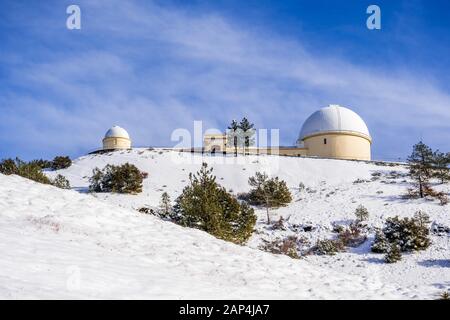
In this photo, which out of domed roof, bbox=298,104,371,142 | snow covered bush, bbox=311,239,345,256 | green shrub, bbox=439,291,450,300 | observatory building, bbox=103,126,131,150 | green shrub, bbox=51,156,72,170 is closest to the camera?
green shrub, bbox=439,291,450,300

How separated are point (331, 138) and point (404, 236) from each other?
1272 inches

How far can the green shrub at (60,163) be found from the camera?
46.3m

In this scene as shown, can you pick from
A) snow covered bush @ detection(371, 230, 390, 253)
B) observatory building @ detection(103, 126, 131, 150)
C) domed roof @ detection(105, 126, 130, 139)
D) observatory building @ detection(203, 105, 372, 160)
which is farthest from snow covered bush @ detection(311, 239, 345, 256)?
domed roof @ detection(105, 126, 130, 139)

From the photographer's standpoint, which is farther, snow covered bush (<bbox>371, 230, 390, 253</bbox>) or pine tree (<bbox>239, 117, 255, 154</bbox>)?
pine tree (<bbox>239, 117, 255, 154</bbox>)

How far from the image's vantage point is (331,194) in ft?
116

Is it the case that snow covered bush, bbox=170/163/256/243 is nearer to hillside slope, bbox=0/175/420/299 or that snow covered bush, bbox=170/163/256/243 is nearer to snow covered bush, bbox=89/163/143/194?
hillside slope, bbox=0/175/420/299

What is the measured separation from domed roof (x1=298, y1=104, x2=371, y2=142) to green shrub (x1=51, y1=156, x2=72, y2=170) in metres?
29.8

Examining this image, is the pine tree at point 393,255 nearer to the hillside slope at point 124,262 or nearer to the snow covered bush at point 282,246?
the snow covered bush at point 282,246

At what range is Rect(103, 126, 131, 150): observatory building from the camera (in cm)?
6331

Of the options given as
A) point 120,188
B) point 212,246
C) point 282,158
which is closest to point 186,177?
point 120,188

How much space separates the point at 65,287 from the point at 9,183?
31.4 feet

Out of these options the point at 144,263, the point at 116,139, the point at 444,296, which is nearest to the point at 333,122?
the point at 116,139
